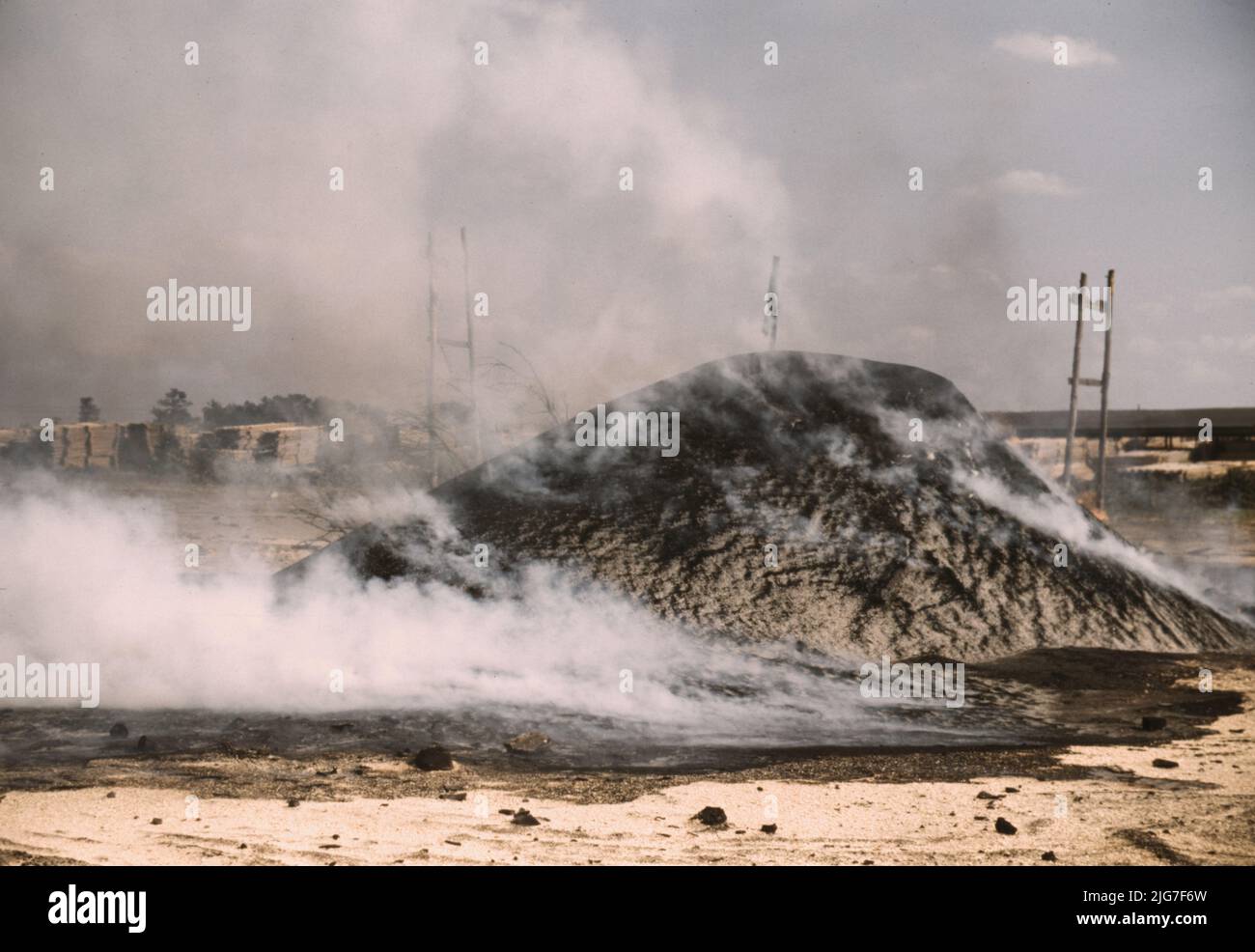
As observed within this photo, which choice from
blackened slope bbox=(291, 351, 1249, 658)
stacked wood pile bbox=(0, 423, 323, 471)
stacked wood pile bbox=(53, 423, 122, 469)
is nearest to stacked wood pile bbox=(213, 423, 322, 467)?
stacked wood pile bbox=(0, 423, 323, 471)

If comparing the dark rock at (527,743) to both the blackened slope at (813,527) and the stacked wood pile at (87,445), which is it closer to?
the blackened slope at (813,527)

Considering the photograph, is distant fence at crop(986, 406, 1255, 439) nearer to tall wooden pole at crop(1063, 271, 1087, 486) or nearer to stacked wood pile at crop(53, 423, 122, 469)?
tall wooden pole at crop(1063, 271, 1087, 486)

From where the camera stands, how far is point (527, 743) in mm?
6586

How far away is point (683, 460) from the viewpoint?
34.4 feet

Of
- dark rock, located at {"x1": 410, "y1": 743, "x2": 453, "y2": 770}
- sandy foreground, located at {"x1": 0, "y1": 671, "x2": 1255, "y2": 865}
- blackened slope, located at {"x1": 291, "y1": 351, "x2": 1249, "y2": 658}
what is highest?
blackened slope, located at {"x1": 291, "y1": 351, "x2": 1249, "y2": 658}

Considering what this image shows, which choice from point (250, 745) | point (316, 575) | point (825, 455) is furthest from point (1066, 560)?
point (250, 745)

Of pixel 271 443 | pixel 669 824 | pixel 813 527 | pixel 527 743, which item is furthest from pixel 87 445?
pixel 669 824

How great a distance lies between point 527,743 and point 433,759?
717 millimetres

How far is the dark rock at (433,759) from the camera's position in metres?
6.01

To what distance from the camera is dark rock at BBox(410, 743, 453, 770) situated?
6012 mm

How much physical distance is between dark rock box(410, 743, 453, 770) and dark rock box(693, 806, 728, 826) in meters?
1.54

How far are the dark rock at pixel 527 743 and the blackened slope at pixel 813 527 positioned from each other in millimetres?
2593

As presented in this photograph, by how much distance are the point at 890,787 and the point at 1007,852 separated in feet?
3.42

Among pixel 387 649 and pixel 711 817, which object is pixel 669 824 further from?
pixel 387 649
